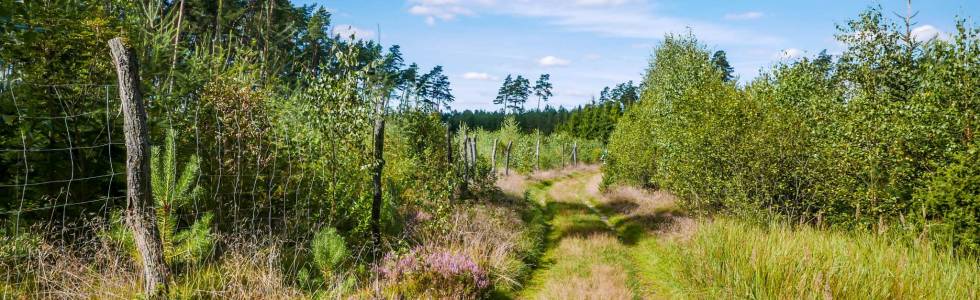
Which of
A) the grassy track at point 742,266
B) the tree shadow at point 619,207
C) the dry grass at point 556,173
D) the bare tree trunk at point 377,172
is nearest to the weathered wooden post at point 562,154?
the dry grass at point 556,173

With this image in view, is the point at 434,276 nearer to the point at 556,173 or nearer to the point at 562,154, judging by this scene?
the point at 556,173

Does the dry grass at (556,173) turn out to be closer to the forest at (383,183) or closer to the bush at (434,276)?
the forest at (383,183)

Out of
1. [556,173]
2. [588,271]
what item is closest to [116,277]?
[588,271]

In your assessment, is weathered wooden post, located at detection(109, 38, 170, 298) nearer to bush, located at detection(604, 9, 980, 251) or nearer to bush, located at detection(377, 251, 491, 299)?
bush, located at detection(377, 251, 491, 299)

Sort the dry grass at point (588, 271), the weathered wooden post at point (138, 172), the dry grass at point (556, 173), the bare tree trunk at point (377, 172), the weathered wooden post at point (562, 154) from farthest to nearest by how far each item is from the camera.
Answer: the weathered wooden post at point (562, 154), the dry grass at point (556, 173), the bare tree trunk at point (377, 172), the dry grass at point (588, 271), the weathered wooden post at point (138, 172)

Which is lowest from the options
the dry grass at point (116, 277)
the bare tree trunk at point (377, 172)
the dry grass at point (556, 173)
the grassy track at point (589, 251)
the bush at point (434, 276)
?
the dry grass at point (556, 173)

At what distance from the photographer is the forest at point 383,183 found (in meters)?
5.19

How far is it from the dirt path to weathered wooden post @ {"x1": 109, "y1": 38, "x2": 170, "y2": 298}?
489 centimetres

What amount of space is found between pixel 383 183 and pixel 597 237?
509 centimetres

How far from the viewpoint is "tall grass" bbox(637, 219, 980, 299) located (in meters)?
5.39

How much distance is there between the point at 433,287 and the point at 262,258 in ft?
7.11

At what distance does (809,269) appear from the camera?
593cm

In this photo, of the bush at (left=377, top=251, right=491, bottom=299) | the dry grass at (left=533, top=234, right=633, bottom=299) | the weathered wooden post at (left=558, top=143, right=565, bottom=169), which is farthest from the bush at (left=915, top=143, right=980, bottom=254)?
the weathered wooden post at (left=558, top=143, right=565, bottom=169)

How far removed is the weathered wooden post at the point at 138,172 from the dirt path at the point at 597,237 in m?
4.89
